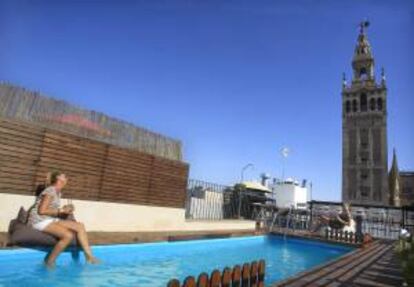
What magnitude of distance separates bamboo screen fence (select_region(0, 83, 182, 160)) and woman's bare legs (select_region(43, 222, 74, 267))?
131 inches

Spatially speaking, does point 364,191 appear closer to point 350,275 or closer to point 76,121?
point 76,121

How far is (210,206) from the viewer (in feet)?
60.6

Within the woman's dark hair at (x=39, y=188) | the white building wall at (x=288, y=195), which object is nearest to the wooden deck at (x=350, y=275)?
the woman's dark hair at (x=39, y=188)

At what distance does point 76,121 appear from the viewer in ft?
34.8

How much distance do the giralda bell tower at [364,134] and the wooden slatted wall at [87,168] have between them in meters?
70.0

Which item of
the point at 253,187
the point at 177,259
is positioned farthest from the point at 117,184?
the point at 253,187

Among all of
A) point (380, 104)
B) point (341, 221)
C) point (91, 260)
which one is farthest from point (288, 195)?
point (380, 104)

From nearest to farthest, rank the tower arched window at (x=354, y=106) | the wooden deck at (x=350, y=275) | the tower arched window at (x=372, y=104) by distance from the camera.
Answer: the wooden deck at (x=350, y=275) → the tower arched window at (x=372, y=104) → the tower arched window at (x=354, y=106)

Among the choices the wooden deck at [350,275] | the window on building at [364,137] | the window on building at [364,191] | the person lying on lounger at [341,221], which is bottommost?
the wooden deck at [350,275]

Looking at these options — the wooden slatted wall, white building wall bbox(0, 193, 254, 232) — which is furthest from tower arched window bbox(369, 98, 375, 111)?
the wooden slatted wall

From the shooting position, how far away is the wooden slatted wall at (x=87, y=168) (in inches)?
344

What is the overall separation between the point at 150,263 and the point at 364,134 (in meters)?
79.9

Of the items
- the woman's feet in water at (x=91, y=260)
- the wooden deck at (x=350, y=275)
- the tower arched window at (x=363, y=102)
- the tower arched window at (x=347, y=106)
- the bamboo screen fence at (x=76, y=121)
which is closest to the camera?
the wooden deck at (x=350, y=275)

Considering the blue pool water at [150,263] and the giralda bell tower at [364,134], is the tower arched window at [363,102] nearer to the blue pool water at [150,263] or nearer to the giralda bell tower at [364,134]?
the giralda bell tower at [364,134]
